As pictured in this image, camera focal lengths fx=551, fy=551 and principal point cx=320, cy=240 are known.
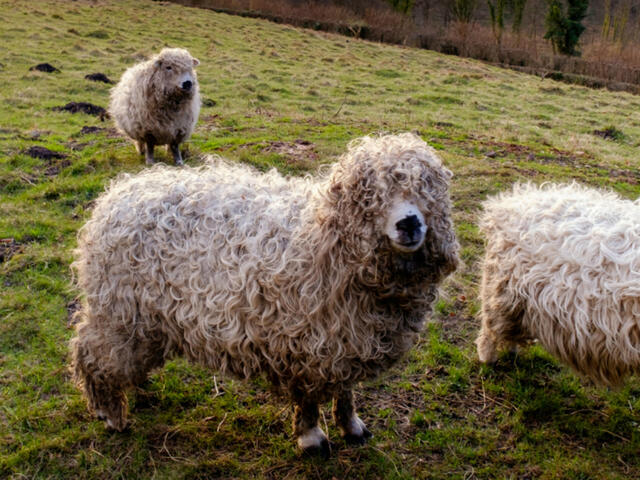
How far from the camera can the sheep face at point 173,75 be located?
8641mm

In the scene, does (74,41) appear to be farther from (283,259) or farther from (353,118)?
(283,259)

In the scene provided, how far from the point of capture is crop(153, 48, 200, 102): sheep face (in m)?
8.64

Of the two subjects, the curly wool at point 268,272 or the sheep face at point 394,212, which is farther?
the curly wool at point 268,272

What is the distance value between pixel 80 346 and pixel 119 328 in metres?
0.41

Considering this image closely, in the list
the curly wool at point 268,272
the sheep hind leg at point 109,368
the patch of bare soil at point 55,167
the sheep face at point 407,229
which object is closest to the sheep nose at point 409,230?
the sheep face at point 407,229

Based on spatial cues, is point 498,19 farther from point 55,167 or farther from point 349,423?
point 349,423

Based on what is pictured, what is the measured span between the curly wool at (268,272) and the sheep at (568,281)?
1.20 m

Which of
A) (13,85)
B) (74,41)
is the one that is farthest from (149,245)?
(74,41)

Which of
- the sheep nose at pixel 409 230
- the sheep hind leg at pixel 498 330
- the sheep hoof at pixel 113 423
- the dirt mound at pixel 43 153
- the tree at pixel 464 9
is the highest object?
the tree at pixel 464 9

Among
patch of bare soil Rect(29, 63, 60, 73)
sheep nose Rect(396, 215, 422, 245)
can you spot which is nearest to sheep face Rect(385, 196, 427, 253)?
sheep nose Rect(396, 215, 422, 245)

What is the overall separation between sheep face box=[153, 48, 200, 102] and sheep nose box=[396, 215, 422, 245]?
6723 millimetres

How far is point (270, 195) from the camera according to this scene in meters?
3.73

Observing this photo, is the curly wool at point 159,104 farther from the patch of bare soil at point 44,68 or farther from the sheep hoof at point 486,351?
the patch of bare soil at point 44,68

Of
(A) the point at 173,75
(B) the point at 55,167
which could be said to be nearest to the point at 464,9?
(A) the point at 173,75
